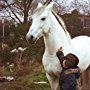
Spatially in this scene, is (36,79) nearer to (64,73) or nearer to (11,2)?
(64,73)

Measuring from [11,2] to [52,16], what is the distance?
1079 centimetres

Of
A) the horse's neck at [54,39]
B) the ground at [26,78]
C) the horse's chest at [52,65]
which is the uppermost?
the horse's neck at [54,39]

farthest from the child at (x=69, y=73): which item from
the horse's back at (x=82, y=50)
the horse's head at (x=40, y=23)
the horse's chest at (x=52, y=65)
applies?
the horse's back at (x=82, y=50)

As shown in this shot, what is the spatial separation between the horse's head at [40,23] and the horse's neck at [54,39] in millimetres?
134

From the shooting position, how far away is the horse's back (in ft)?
21.3

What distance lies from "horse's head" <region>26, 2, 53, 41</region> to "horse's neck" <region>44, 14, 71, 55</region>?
0.13 meters

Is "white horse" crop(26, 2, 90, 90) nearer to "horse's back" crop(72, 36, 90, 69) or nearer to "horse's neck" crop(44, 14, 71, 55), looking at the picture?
"horse's neck" crop(44, 14, 71, 55)

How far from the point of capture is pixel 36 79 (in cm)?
946

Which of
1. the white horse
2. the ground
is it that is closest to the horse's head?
the white horse

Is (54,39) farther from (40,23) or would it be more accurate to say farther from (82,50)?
(82,50)

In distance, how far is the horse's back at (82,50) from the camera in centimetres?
649

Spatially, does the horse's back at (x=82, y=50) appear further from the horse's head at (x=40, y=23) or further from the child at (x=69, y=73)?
the child at (x=69, y=73)

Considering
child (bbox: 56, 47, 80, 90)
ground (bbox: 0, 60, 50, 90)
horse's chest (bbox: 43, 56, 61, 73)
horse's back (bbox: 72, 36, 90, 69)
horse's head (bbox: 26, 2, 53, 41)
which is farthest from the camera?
ground (bbox: 0, 60, 50, 90)

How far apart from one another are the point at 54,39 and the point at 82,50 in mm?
973
